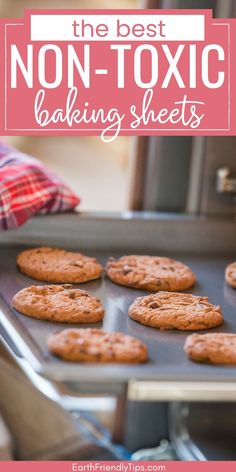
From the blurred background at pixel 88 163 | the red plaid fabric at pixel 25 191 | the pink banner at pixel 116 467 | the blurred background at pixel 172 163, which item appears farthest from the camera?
the blurred background at pixel 88 163

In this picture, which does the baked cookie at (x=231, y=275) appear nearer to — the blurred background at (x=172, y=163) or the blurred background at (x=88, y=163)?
the blurred background at (x=172, y=163)

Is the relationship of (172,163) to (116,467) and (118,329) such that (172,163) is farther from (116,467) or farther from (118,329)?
(116,467)

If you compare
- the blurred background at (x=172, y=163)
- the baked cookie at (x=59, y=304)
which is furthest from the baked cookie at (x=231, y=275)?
the blurred background at (x=172, y=163)

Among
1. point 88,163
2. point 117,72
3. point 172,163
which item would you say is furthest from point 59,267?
point 88,163

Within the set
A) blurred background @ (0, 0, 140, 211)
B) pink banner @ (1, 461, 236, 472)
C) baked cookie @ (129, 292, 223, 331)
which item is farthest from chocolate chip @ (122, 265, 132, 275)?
blurred background @ (0, 0, 140, 211)

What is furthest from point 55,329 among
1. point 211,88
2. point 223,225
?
point 223,225

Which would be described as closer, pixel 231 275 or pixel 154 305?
pixel 154 305
